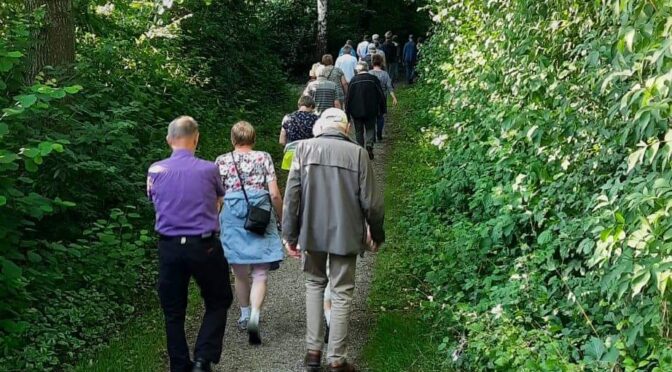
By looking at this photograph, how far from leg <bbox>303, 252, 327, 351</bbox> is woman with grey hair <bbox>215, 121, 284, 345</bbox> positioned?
29.7 inches

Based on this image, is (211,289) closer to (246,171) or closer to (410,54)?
(246,171)

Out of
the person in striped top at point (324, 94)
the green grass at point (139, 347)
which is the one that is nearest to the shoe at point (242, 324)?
the green grass at point (139, 347)

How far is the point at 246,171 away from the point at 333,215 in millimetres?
1129

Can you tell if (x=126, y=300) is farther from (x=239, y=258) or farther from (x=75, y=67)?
(x=75, y=67)

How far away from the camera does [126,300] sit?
7543 mm

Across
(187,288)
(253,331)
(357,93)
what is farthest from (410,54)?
(187,288)

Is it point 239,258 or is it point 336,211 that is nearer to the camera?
point 336,211

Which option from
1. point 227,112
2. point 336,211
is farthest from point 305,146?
point 227,112

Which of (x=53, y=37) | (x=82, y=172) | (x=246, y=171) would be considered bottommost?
(x=82, y=172)

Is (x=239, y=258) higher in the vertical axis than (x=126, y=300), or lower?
higher

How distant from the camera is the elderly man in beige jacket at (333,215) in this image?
5.44 metres

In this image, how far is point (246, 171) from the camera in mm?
6234

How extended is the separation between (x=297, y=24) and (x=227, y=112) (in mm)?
13013

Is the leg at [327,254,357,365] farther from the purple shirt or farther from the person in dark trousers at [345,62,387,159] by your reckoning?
the person in dark trousers at [345,62,387,159]
